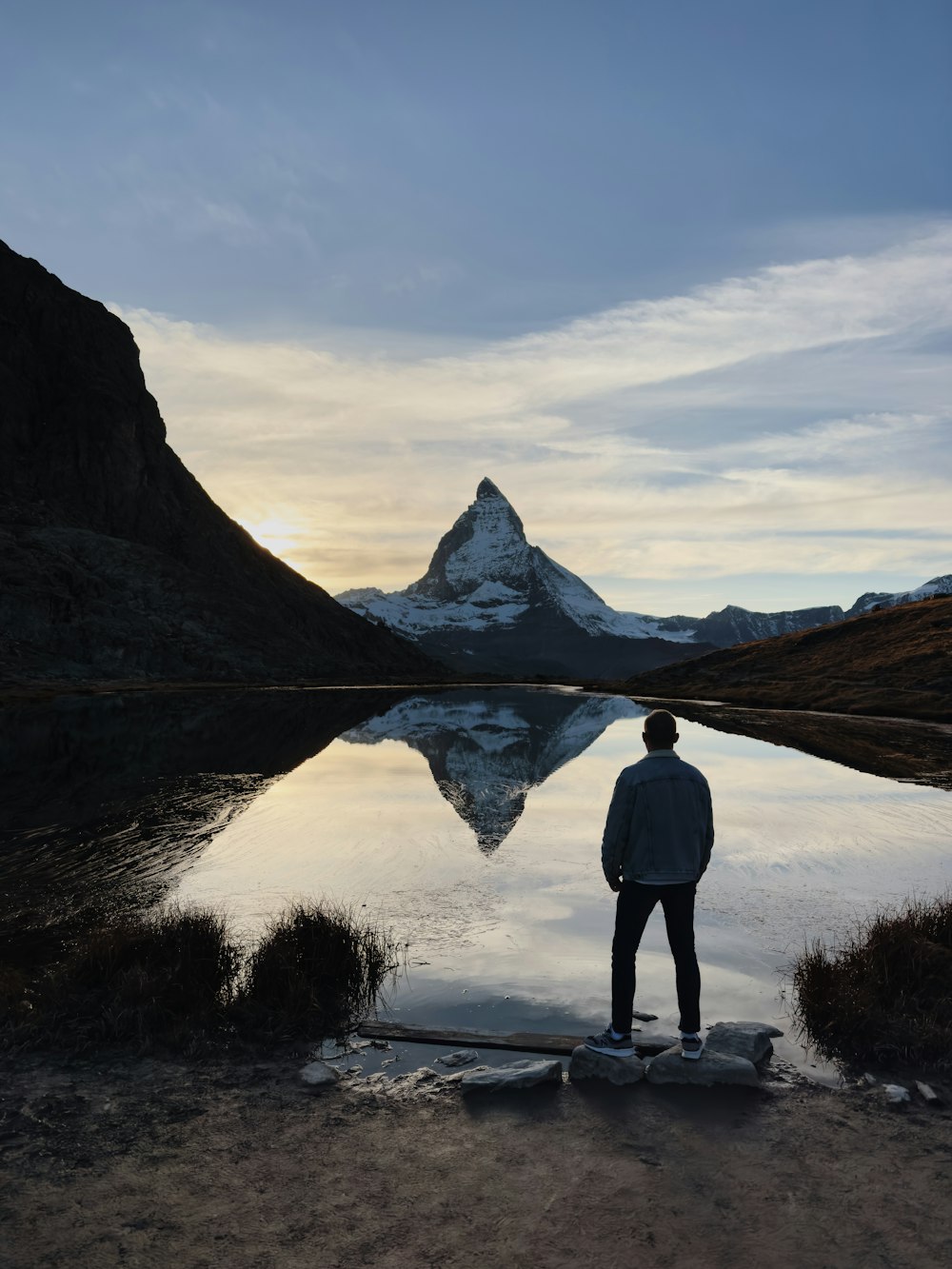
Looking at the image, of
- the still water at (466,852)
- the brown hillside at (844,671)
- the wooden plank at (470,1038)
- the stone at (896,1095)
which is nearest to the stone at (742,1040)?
the still water at (466,852)

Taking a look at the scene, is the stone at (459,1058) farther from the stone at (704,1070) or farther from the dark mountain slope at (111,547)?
the dark mountain slope at (111,547)

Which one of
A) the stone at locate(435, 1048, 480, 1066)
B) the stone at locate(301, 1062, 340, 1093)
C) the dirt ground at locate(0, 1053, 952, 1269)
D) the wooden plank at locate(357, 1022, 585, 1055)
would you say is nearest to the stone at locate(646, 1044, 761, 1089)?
the dirt ground at locate(0, 1053, 952, 1269)

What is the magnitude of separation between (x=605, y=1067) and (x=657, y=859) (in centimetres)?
173

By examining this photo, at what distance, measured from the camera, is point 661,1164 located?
5992mm

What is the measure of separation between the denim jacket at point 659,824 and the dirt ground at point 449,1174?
1.73 meters

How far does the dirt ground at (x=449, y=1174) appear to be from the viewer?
202 inches

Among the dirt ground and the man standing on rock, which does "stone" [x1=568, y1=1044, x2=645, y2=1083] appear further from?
the man standing on rock

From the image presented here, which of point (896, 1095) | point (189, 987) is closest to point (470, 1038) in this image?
point (189, 987)

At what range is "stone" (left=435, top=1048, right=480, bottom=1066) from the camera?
7.79m

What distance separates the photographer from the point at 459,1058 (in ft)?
25.8

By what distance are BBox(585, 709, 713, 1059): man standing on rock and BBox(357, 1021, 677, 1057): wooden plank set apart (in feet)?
1.13

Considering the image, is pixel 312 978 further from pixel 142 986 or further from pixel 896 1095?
pixel 896 1095

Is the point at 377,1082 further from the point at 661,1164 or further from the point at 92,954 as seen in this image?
the point at 92,954

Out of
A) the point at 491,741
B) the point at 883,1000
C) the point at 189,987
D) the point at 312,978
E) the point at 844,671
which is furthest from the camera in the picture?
the point at 844,671
